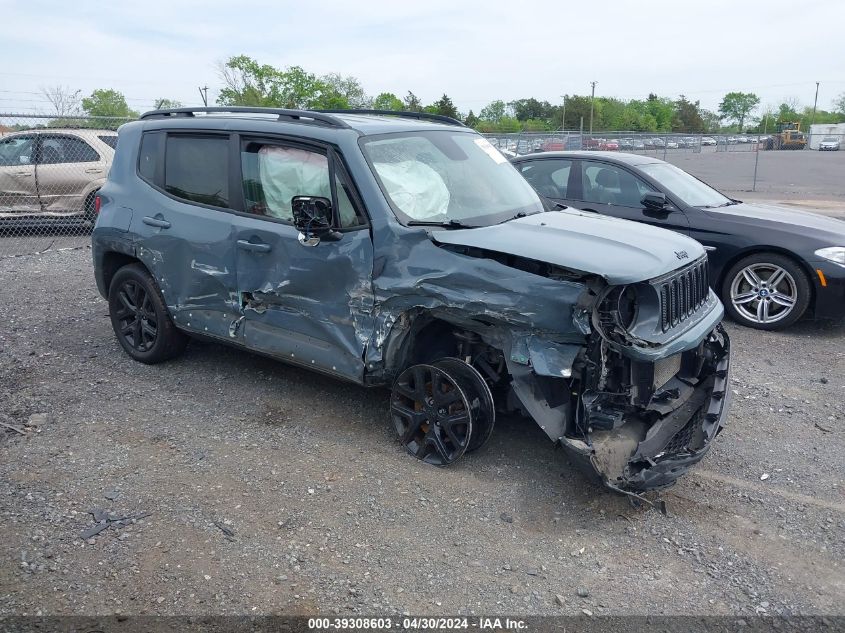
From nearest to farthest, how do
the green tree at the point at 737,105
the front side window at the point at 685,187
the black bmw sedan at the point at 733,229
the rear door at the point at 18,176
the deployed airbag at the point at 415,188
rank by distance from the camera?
1. the deployed airbag at the point at 415,188
2. the black bmw sedan at the point at 733,229
3. the front side window at the point at 685,187
4. the rear door at the point at 18,176
5. the green tree at the point at 737,105

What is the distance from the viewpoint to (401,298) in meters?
3.96

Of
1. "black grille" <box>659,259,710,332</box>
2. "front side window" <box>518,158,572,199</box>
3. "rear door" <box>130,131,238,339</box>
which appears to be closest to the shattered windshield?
"black grille" <box>659,259,710,332</box>

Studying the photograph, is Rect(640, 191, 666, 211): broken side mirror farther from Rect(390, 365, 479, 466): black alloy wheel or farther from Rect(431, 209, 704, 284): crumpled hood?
Rect(390, 365, 479, 466): black alloy wheel

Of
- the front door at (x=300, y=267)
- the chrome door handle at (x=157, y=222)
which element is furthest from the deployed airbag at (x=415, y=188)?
the chrome door handle at (x=157, y=222)

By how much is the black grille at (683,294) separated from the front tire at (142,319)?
359 centimetres

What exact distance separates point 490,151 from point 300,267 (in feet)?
5.66

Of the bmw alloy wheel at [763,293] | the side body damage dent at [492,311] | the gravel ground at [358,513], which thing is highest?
the side body damage dent at [492,311]

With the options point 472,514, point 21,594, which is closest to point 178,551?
point 21,594

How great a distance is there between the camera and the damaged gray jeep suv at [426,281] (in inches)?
140

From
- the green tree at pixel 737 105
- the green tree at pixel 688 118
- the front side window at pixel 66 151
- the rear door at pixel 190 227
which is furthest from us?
the green tree at pixel 737 105

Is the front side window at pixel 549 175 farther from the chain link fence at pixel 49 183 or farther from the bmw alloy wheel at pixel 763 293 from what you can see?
the chain link fence at pixel 49 183

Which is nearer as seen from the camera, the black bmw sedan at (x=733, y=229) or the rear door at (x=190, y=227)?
the rear door at (x=190, y=227)

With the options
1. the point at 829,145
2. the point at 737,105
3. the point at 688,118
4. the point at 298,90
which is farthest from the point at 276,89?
the point at 737,105

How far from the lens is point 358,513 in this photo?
3.60m
